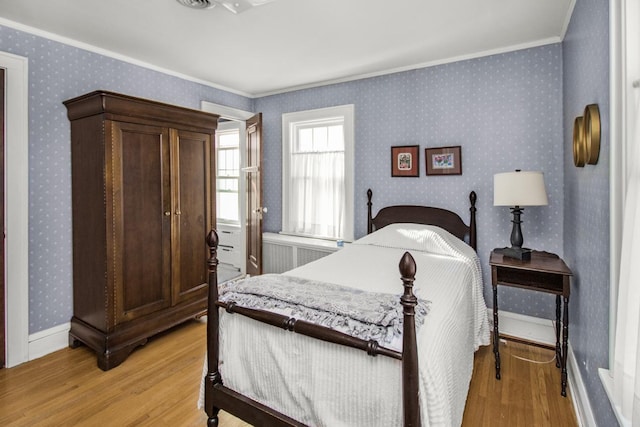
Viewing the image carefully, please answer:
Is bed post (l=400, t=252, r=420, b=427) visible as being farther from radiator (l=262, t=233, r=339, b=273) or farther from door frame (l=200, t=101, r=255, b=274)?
door frame (l=200, t=101, r=255, b=274)

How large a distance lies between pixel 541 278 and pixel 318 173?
98.8 inches

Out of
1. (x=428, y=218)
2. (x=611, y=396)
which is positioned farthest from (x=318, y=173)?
(x=611, y=396)

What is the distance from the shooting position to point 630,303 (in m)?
1.05

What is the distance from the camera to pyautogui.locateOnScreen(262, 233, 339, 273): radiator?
3867mm

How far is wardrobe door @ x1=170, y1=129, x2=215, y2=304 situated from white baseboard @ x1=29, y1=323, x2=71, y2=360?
88 cm

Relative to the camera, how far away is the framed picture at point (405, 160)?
3.46 metres

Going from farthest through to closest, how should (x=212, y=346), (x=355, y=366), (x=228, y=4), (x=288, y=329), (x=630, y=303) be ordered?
(x=228, y=4)
(x=212, y=346)
(x=288, y=329)
(x=355, y=366)
(x=630, y=303)

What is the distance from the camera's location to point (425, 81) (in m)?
3.40

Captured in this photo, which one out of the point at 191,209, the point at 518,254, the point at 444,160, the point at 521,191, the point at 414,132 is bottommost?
the point at 518,254

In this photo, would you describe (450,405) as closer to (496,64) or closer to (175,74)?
(496,64)

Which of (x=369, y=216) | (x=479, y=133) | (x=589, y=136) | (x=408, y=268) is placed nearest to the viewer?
(x=408, y=268)

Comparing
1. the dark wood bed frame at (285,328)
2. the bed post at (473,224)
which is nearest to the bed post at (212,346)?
the dark wood bed frame at (285,328)

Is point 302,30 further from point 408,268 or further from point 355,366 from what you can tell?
point 355,366

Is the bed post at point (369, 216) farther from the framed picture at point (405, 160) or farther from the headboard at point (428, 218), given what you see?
the framed picture at point (405, 160)
